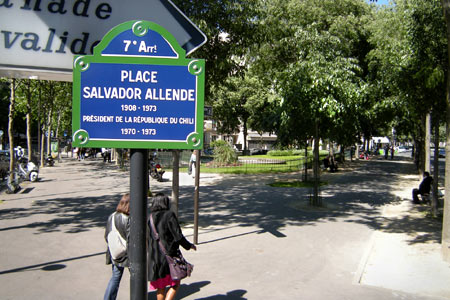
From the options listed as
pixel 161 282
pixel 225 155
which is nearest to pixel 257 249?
pixel 161 282

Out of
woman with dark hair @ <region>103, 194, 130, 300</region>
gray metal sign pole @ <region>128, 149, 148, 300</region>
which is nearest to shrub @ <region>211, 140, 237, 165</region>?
woman with dark hair @ <region>103, 194, 130, 300</region>

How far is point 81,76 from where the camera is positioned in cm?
217

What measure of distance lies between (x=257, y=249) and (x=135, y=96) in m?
6.06

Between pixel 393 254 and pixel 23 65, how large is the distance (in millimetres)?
7127

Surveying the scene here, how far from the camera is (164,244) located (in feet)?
14.0

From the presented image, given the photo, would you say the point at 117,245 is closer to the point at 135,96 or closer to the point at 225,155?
the point at 135,96

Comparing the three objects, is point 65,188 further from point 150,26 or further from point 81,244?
point 150,26

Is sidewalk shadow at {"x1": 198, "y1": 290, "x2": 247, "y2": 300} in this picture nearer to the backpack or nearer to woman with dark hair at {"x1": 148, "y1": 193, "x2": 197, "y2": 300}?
woman with dark hair at {"x1": 148, "y1": 193, "x2": 197, "y2": 300}

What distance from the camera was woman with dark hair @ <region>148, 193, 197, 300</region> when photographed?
13.9ft

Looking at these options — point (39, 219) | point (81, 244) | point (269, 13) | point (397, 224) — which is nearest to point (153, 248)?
point (81, 244)

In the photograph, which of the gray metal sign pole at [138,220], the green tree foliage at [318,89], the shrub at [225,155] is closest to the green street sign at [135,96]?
the gray metal sign pole at [138,220]

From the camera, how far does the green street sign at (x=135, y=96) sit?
2.17 meters

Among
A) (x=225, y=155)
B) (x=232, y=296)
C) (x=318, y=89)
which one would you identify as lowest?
(x=232, y=296)

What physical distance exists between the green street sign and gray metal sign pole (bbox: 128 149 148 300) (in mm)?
119
